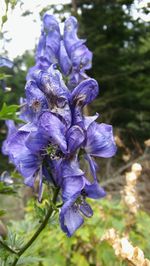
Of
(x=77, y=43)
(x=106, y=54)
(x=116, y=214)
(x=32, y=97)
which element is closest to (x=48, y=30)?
(x=77, y=43)

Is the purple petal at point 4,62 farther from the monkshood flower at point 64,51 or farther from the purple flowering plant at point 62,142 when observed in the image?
the purple flowering plant at point 62,142

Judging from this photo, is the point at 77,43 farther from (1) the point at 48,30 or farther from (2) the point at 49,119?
(2) the point at 49,119

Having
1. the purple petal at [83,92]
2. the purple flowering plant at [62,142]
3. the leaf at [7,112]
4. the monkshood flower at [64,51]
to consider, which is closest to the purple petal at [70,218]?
the purple flowering plant at [62,142]

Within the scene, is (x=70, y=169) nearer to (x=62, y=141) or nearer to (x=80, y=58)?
(x=62, y=141)

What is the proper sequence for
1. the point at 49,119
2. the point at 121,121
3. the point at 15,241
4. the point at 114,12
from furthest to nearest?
the point at 121,121, the point at 114,12, the point at 15,241, the point at 49,119

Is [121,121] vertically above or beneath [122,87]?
beneath

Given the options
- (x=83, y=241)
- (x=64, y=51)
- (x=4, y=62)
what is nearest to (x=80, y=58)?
(x=64, y=51)

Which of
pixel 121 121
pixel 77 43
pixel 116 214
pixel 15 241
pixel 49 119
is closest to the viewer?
pixel 49 119
